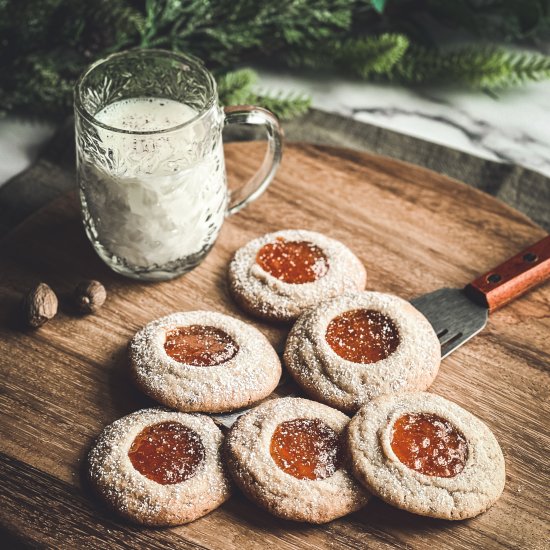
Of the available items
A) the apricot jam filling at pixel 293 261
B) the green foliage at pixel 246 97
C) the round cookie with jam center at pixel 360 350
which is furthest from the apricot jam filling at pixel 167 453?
the green foliage at pixel 246 97

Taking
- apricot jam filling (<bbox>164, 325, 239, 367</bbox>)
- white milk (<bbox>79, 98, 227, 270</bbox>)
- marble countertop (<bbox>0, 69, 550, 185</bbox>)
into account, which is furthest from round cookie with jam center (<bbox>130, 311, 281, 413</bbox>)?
marble countertop (<bbox>0, 69, 550, 185</bbox>)

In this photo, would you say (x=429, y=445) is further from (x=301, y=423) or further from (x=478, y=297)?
(x=478, y=297)

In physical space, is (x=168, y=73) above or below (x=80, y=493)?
above

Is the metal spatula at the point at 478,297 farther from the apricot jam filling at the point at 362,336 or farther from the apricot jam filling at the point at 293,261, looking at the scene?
the apricot jam filling at the point at 293,261

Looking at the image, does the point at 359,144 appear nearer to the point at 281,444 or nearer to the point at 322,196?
the point at 322,196

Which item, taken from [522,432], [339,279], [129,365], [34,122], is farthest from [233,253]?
[34,122]

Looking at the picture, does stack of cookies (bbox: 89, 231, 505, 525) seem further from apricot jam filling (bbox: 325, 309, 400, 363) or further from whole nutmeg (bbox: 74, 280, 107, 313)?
whole nutmeg (bbox: 74, 280, 107, 313)
